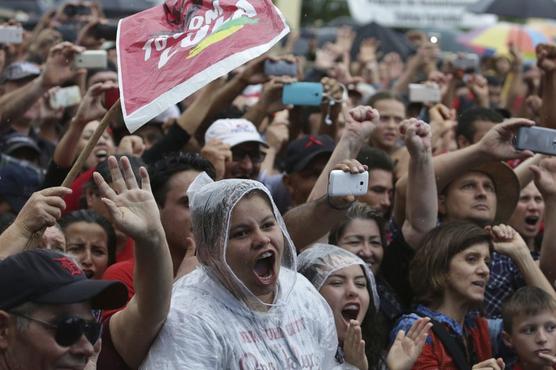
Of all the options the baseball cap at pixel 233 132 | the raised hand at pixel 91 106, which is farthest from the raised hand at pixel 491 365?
the baseball cap at pixel 233 132

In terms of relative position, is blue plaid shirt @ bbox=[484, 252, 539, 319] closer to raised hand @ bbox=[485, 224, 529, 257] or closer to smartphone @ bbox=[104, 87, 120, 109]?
raised hand @ bbox=[485, 224, 529, 257]

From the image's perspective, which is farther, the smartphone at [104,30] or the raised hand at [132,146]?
the smartphone at [104,30]

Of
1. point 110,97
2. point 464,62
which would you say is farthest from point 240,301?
point 464,62

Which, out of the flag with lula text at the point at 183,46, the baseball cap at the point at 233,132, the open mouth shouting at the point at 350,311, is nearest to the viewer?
the flag with lula text at the point at 183,46

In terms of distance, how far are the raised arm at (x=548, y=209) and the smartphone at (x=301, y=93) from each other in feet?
4.82

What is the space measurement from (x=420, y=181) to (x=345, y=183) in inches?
39.5

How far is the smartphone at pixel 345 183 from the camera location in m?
4.72

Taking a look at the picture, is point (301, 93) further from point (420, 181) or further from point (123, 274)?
point (123, 274)

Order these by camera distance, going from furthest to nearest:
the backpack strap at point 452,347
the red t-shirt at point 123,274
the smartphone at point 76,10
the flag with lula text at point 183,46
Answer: the smartphone at point 76,10
the backpack strap at point 452,347
the red t-shirt at point 123,274
the flag with lula text at point 183,46

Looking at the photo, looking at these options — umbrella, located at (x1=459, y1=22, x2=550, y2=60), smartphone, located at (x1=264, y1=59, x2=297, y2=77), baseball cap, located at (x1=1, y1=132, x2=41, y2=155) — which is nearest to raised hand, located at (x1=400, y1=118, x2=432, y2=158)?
smartphone, located at (x1=264, y1=59, x2=297, y2=77)

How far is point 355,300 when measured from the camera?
5.05 meters

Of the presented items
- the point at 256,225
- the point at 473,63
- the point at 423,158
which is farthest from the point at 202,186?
the point at 473,63

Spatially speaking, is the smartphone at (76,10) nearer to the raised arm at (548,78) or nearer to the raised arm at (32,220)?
the raised arm at (548,78)

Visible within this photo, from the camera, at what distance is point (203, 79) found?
4398mm
